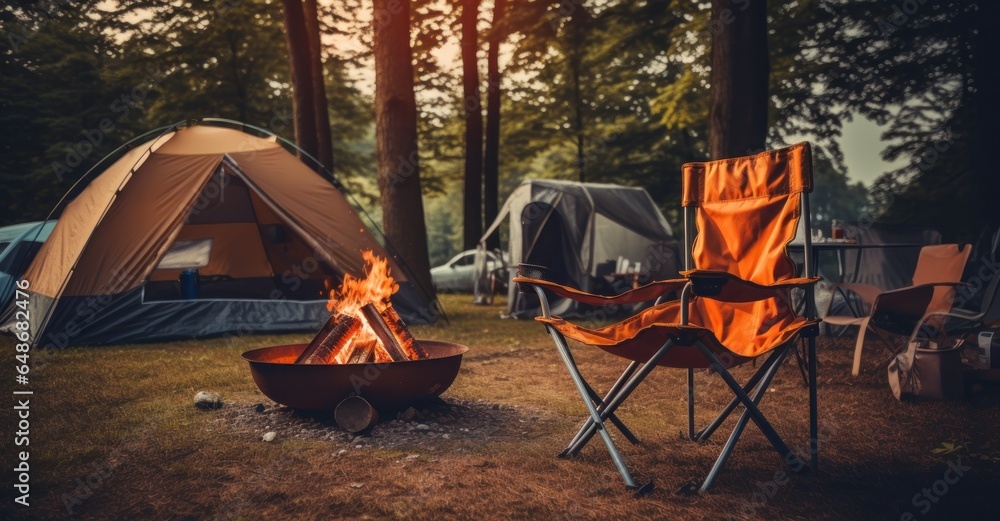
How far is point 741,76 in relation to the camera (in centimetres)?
616

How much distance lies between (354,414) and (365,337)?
0.59 m

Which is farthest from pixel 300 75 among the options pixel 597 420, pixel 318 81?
pixel 597 420

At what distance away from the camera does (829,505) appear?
243cm

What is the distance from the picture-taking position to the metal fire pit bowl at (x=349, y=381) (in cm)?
330

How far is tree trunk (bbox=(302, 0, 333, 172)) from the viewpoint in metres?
11.5

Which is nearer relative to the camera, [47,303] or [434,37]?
[47,303]

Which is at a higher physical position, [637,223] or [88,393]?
[637,223]

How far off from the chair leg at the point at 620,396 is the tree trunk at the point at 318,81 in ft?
30.3

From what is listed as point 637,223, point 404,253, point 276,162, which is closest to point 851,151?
point 637,223

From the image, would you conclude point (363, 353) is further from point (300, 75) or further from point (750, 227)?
point (300, 75)

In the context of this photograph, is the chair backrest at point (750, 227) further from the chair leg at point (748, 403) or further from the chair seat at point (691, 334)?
the chair leg at point (748, 403)

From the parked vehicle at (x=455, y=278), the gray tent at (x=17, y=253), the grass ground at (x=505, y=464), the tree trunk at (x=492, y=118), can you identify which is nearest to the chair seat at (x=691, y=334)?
the grass ground at (x=505, y=464)

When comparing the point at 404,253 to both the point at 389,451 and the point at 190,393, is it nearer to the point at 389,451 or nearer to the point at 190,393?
the point at 190,393

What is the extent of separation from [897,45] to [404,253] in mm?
8935
